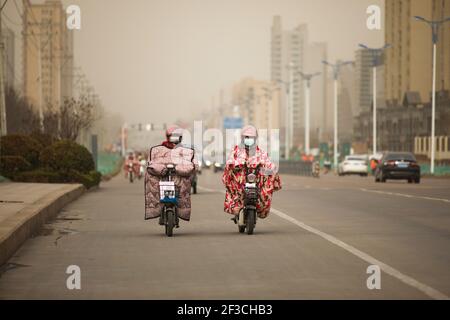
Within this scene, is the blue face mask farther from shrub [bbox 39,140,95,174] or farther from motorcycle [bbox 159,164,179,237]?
shrub [bbox 39,140,95,174]

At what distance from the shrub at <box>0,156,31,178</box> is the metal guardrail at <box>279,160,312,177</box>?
41685mm

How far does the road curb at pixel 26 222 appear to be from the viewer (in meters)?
16.2

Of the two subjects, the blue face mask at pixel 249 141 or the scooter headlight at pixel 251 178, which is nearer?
the scooter headlight at pixel 251 178

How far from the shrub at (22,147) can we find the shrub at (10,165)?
2.77 ft

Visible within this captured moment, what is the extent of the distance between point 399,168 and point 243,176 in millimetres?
38521

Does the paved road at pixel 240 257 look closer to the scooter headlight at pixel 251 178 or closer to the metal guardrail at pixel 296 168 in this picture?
the scooter headlight at pixel 251 178

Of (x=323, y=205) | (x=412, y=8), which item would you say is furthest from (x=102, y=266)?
(x=412, y=8)

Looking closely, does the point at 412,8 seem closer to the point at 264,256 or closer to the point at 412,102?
the point at 412,102

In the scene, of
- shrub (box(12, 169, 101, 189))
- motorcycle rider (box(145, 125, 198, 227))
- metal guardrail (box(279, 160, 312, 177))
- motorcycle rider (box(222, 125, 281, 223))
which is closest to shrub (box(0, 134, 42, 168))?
shrub (box(12, 169, 101, 189))

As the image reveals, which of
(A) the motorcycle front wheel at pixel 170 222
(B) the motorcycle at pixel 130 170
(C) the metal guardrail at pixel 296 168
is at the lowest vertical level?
(C) the metal guardrail at pixel 296 168

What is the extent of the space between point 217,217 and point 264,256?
9.46 metres

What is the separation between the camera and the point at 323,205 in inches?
1216

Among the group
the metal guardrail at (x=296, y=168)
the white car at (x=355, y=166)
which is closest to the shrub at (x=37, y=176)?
the white car at (x=355, y=166)

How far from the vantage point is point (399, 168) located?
58.0 metres
